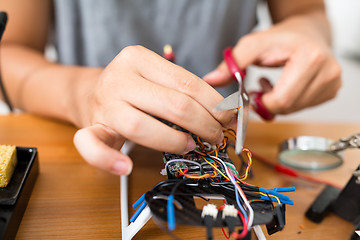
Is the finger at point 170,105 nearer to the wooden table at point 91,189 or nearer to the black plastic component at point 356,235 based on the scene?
the wooden table at point 91,189

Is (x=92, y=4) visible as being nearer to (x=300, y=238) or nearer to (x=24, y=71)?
(x=24, y=71)

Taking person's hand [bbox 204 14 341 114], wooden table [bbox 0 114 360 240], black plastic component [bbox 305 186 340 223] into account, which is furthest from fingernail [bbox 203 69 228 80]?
black plastic component [bbox 305 186 340 223]

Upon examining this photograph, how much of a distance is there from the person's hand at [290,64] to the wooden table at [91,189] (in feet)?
0.29

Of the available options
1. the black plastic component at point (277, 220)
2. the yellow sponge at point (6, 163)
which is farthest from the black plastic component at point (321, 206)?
the yellow sponge at point (6, 163)

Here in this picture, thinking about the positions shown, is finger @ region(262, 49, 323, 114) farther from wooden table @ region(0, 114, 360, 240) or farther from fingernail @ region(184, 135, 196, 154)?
fingernail @ region(184, 135, 196, 154)

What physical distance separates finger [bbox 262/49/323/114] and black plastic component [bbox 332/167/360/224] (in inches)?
6.9

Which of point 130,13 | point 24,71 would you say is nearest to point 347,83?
point 130,13

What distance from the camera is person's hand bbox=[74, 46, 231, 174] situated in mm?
315

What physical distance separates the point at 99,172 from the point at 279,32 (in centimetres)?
39

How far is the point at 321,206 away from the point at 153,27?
51 cm

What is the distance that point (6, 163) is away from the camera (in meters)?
0.35

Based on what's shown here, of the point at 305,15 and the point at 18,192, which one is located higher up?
the point at 305,15

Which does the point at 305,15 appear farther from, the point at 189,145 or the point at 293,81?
the point at 189,145

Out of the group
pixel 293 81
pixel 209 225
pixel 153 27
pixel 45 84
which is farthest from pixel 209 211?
pixel 153 27
